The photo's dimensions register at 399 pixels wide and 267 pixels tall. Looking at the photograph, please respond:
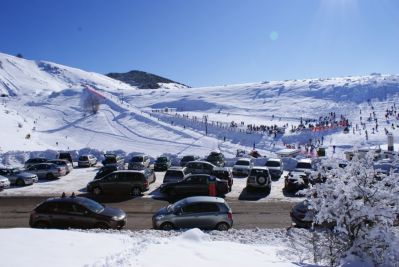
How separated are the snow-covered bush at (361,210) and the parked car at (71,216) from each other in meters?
8.45

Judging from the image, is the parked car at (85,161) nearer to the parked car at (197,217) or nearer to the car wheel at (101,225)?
the car wheel at (101,225)

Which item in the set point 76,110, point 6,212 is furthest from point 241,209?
point 76,110

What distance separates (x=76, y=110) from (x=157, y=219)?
79.7 meters

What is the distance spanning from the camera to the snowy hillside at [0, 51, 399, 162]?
190 feet

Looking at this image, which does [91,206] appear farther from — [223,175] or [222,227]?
[223,175]

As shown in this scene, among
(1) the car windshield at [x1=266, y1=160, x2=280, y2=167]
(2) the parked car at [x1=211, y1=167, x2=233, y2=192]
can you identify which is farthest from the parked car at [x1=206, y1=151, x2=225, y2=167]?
(2) the parked car at [x1=211, y1=167, x2=233, y2=192]

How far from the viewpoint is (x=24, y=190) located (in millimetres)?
26656

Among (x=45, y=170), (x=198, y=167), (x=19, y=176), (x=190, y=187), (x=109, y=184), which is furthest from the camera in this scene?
(x=45, y=170)

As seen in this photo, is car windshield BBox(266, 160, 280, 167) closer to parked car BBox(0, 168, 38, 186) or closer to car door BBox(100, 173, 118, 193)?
car door BBox(100, 173, 118, 193)

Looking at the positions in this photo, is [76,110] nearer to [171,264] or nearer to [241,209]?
[241,209]

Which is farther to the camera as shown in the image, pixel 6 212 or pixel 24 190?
pixel 24 190

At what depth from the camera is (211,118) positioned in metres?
81.3

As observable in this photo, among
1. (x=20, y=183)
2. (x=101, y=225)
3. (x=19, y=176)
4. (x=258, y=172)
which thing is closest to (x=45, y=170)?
(x=19, y=176)

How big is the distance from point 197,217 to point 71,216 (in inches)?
187
